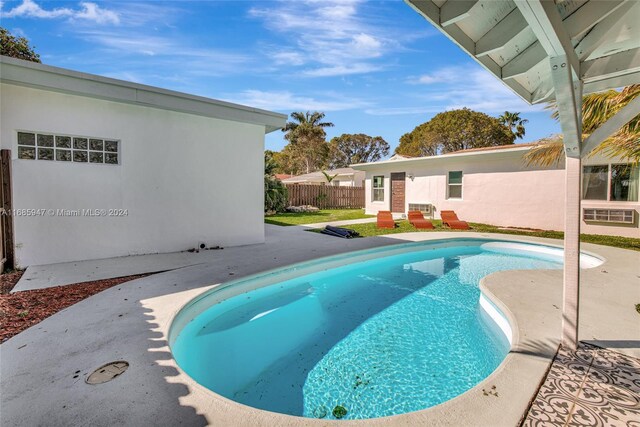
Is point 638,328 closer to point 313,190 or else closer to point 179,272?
point 179,272

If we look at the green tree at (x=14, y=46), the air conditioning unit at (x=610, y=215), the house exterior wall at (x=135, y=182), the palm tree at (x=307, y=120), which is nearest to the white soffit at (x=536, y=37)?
the house exterior wall at (x=135, y=182)

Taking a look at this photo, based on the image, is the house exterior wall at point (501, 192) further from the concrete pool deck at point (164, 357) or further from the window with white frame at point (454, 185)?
the concrete pool deck at point (164, 357)

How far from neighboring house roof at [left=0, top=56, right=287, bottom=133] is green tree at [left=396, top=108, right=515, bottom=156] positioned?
1230 inches

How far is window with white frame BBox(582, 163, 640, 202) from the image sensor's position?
10.6m

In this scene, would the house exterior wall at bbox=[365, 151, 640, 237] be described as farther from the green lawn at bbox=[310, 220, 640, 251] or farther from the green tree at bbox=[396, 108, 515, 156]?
the green tree at bbox=[396, 108, 515, 156]

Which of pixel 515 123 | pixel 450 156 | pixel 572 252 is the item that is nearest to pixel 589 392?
pixel 572 252

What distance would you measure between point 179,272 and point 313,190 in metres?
17.3

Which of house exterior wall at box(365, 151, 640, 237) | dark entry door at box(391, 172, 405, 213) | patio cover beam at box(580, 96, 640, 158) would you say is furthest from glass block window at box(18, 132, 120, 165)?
dark entry door at box(391, 172, 405, 213)

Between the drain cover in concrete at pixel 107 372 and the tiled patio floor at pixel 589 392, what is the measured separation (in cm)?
338

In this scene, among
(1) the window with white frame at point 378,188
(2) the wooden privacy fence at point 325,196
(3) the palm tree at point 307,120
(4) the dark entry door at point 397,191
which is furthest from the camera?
(3) the palm tree at point 307,120

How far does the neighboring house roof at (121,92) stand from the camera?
5852 mm

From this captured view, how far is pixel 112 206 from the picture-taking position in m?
7.44

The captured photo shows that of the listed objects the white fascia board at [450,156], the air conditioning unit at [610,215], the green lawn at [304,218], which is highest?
the white fascia board at [450,156]

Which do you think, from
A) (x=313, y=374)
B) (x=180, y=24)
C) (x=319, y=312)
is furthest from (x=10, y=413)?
(x=180, y=24)
